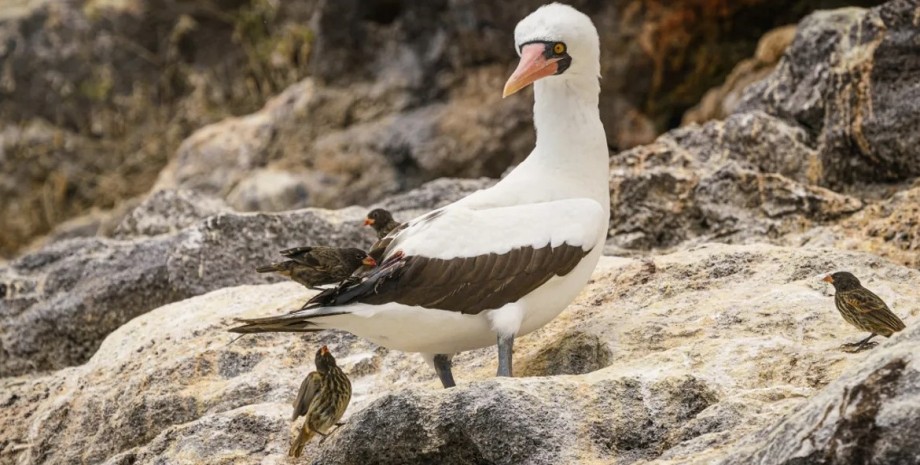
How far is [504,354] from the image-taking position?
20.5ft

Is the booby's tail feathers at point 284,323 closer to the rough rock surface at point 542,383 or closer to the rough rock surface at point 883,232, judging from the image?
the rough rock surface at point 542,383

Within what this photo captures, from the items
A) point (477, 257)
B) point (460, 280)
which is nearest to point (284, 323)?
point (460, 280)

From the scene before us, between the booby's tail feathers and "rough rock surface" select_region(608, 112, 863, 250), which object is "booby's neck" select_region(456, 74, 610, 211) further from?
"rough rock surface" select_region(608, 112, 863, 250)

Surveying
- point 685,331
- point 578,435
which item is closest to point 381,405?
point 578,435

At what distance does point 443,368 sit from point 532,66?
5.09ft

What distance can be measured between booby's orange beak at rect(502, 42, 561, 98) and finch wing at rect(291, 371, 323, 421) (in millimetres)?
1693

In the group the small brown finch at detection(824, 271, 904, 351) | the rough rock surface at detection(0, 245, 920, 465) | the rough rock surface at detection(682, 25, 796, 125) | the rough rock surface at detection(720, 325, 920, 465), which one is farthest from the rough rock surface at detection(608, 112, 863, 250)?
the rough rock surface at detection(720, 325, 920, 465)

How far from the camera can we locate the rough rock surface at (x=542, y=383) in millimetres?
5207

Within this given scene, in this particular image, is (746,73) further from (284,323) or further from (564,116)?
(284,323)

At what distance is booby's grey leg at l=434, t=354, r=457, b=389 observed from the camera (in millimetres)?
6551

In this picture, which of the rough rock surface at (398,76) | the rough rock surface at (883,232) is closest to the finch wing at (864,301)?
the rough rock surface at (883,232)

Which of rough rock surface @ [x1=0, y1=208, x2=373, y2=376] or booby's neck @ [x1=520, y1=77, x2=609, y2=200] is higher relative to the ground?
booby's neck @ [x1=520, y1=77, x2=609, y2=200]

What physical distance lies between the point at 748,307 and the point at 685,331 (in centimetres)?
34

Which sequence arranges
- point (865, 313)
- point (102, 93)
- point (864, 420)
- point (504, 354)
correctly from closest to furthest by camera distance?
1. point (864, 420)
2. point (865, 313)
3. point (504, 354)
4. point (102, 93)
